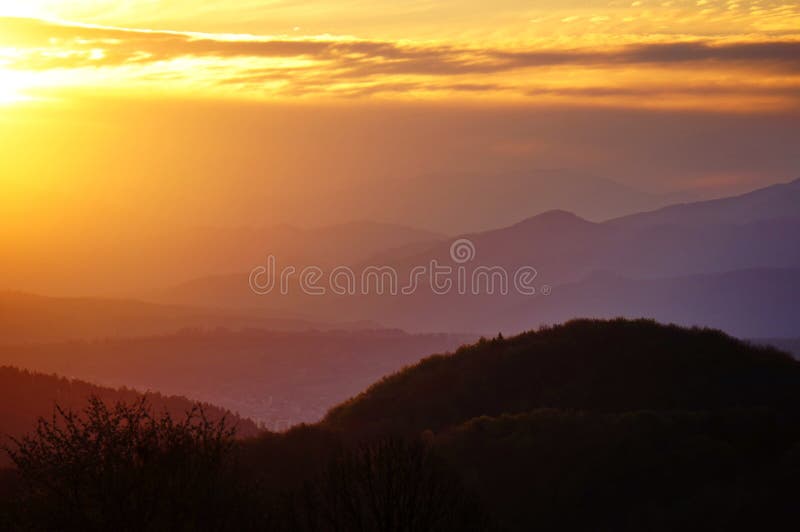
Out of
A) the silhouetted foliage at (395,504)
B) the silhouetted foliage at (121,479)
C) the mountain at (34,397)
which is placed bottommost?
the mountain at (34,397)

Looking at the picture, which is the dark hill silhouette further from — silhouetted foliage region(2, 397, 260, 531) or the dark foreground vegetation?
silhouetted foliage region(2, 397, 260, 531)

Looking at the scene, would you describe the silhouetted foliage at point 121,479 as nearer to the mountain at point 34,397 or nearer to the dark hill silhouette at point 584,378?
the dark hill silhouette at point 584,378

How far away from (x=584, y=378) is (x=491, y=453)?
58.8 ft

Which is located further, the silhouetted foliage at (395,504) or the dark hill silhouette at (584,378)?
the dark hill silhouette at (584,378)

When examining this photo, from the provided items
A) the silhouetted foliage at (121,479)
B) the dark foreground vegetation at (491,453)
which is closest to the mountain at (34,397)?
the dark foreground vegetation at (491,453)

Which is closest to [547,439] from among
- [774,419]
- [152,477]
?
[774,419]

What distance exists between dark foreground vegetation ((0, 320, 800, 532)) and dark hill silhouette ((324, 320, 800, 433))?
16 cm

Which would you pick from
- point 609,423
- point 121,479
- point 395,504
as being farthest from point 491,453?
point 121,479

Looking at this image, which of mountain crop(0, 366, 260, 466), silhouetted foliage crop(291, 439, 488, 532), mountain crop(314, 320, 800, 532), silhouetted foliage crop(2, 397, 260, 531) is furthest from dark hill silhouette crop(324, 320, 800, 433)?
mountain crop(0, 366, 260, 466)

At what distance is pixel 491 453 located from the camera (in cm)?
5269

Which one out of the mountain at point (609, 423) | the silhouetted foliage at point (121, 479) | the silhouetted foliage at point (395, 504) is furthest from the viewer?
the mountain at point (609, 423)

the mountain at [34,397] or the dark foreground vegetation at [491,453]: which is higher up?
the dark foreground vegetation at [491,453]

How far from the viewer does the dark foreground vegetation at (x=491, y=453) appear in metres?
24.9

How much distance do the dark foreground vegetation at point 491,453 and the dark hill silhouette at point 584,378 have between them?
16cm
